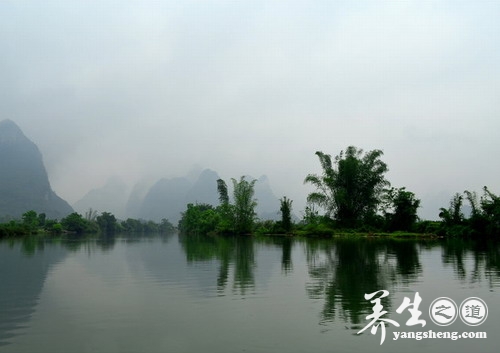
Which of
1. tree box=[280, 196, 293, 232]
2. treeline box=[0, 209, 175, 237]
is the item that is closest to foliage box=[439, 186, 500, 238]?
tree box=[280, 196, 293, 232]

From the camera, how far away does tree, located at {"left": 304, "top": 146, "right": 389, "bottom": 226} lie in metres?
49.5

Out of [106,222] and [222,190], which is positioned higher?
[222,190]

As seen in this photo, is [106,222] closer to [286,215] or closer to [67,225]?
[67,225]

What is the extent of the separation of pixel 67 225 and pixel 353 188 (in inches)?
2966

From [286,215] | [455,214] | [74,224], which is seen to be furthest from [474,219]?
[74,224]

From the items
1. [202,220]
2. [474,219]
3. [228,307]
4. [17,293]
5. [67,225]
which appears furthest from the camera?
[67,225]

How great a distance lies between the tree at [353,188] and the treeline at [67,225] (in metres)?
44.0

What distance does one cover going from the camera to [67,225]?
9875 cm

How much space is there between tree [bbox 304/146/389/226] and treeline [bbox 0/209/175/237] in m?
44.0

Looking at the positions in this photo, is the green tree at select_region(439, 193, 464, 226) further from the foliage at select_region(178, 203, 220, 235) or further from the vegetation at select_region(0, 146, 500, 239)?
the foliage at select_region(178, 203, 220, 235)

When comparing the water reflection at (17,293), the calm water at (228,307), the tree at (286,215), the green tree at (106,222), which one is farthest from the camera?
the green tree at (106,222)

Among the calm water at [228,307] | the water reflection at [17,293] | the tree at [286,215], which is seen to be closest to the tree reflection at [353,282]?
the calm water at [228,307]

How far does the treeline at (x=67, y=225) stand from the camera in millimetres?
62475

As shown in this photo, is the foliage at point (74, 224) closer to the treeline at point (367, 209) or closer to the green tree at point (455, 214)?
the treeline at point (367, 209)
